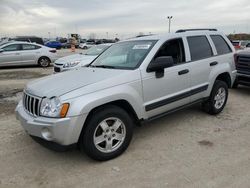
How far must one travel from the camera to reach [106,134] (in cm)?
365

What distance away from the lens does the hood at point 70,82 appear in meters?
3.51

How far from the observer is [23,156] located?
390 cm

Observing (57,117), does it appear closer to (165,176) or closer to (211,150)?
(165,176)

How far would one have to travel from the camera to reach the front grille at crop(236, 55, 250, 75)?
7.32 m

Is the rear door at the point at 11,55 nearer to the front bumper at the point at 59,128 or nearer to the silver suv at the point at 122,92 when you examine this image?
the silver suv at the point at 122,92

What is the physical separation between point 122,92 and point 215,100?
8.62 ft

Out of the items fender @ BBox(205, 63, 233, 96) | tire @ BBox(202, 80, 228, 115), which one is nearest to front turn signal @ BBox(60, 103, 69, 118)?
fender @ BBox(205, 63, 233, 96)

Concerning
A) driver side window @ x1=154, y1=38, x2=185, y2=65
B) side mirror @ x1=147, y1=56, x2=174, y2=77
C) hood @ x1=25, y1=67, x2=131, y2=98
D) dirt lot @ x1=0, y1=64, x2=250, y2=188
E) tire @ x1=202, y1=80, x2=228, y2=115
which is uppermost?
driver side window @ x1=154, y1=38, x2=185, y2=65

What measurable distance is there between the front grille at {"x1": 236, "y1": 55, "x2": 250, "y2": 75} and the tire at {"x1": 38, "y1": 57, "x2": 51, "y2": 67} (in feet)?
34.5

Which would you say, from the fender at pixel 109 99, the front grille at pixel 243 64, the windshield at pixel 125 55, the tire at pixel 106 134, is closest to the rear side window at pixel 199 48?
the windshield at pixel 125 55

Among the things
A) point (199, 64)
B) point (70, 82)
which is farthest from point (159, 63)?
point (70, 82)

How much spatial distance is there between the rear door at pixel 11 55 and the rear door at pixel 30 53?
0.82 feet

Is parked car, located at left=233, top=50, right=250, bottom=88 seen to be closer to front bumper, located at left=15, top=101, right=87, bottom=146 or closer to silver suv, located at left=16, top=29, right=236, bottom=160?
silver suv, located at left=16, top=29, right=236, bottom=160

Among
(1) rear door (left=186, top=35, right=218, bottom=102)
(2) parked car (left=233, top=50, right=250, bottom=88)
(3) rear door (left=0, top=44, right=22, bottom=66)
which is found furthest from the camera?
(3) rear door (left=0, top=44, right=22, bottom=66)
